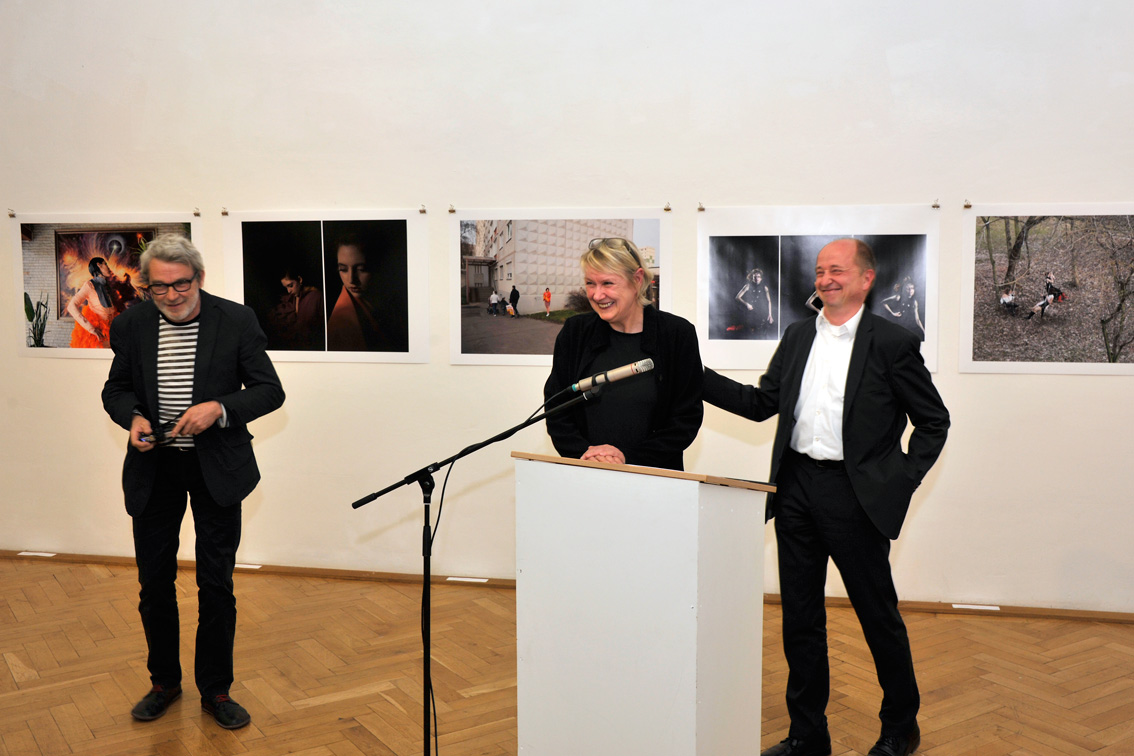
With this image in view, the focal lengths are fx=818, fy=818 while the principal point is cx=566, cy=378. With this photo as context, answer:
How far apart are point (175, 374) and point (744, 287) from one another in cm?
284

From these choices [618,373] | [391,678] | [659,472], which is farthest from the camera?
[391,678]

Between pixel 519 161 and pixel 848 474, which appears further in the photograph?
pixel 519 161

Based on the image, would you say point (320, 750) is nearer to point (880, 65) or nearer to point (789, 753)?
point (789, 753)

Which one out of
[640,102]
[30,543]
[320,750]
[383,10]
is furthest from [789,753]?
[30,543]

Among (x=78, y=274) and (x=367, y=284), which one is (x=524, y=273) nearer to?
(x=367, y=284)

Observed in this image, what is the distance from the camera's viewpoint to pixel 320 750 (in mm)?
2895

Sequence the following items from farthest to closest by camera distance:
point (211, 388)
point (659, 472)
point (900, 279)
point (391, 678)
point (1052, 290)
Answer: point (900, 279), point (1052, 290), point (391, 678), point (211, 388), point (659, 472)

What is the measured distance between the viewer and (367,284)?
4805mm

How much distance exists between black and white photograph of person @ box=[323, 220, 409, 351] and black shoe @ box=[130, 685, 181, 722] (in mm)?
2165

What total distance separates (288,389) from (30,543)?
6.69ft

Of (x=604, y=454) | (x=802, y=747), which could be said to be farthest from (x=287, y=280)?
(x=802, y=747)

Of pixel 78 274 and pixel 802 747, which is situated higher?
pixel 78 274

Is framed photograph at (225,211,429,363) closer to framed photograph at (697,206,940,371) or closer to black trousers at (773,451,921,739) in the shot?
framed photograph at (697,206,940,371)

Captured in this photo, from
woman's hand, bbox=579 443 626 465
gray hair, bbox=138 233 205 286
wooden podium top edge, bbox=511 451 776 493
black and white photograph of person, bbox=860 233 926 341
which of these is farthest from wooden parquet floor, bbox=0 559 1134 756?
gray hair, bbox=138 233 205 286
